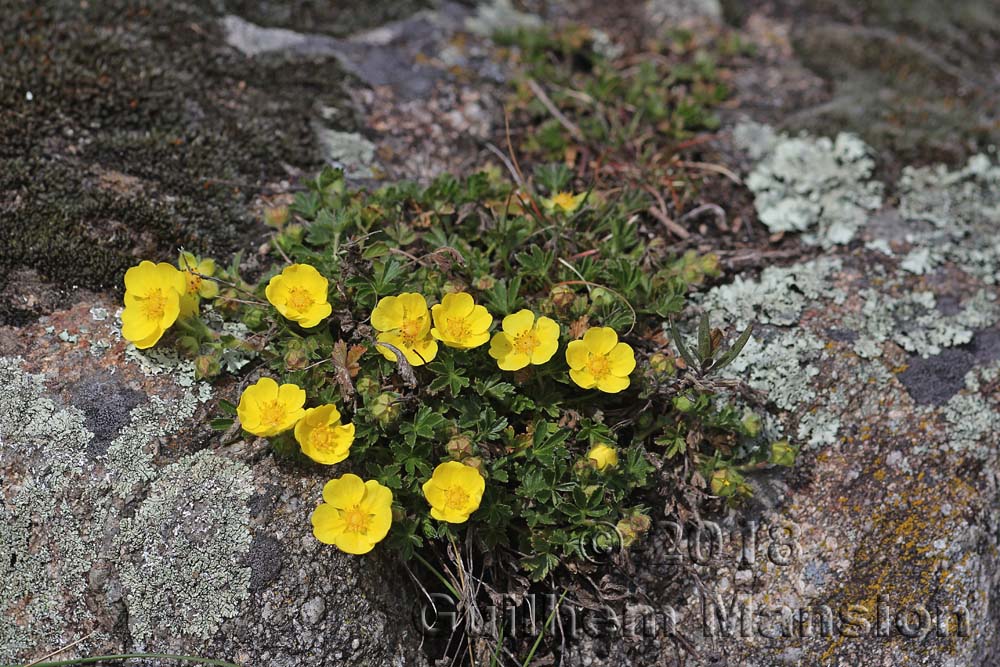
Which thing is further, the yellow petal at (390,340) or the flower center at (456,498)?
the yellow petal at (390,340)

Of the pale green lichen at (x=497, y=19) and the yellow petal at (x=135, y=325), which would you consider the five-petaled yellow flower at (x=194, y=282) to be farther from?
the pale green lichen at (x=497, y=19)

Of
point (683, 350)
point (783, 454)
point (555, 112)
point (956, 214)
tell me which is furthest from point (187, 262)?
point (956, 214)

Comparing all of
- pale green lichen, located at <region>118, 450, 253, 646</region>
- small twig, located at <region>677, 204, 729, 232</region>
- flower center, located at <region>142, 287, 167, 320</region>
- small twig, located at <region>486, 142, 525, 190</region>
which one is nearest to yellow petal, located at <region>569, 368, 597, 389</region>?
small twig, located at <region>486, 142, 525, 190</region>

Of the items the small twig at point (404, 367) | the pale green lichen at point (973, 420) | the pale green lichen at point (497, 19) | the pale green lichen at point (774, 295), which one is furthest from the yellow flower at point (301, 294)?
the pale green lichen at point (973, 420)

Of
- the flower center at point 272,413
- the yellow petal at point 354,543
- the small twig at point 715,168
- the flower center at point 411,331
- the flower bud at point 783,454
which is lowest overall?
the yellow petal at point 354,543

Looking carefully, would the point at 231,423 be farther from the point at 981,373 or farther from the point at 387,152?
the point at 981,373

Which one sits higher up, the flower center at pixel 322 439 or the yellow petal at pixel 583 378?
the yellow petal at pixel 583 378

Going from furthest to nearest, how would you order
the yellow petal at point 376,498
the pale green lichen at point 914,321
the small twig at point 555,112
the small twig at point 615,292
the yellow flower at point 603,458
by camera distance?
1. the small twig at point 555,112
2. the pale green lichen at point 914,321
3. the small twig at point 615,292
4. the yellow flower at point 603,458
5. the yellow petal at point 376,498
